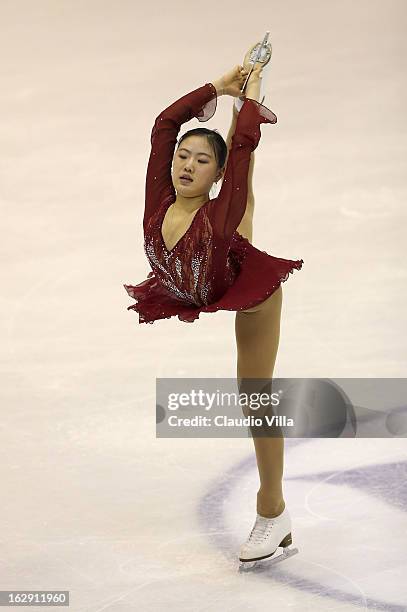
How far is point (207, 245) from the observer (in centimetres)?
294

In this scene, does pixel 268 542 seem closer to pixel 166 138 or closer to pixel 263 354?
pixel 263 354

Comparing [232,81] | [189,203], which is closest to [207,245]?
[189,203]

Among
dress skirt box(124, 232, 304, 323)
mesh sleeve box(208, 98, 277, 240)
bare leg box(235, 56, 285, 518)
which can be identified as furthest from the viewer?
bare leg box(235, 56, 285, 518)

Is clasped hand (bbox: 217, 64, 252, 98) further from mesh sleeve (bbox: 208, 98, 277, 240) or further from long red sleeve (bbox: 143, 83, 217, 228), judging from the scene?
mesh sleeve (bbox: 208, 98, 277, 240)

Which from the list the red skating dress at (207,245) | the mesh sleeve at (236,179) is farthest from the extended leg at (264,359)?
the mesh sleeve at (236,179)

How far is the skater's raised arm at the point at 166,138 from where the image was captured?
3082 mm

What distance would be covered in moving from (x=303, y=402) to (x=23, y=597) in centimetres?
174

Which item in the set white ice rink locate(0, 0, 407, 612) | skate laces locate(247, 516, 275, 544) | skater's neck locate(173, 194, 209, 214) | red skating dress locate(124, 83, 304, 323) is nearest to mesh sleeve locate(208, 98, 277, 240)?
red skating dress locate(124, 83, 304, 323)

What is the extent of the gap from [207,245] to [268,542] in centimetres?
94

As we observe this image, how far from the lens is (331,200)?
566 centimetres

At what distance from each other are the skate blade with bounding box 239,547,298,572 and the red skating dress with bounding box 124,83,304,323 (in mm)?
765

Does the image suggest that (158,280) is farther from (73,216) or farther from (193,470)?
(73,216)

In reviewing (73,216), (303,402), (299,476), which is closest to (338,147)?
(73,216)

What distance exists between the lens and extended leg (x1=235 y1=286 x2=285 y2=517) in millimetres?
3174
